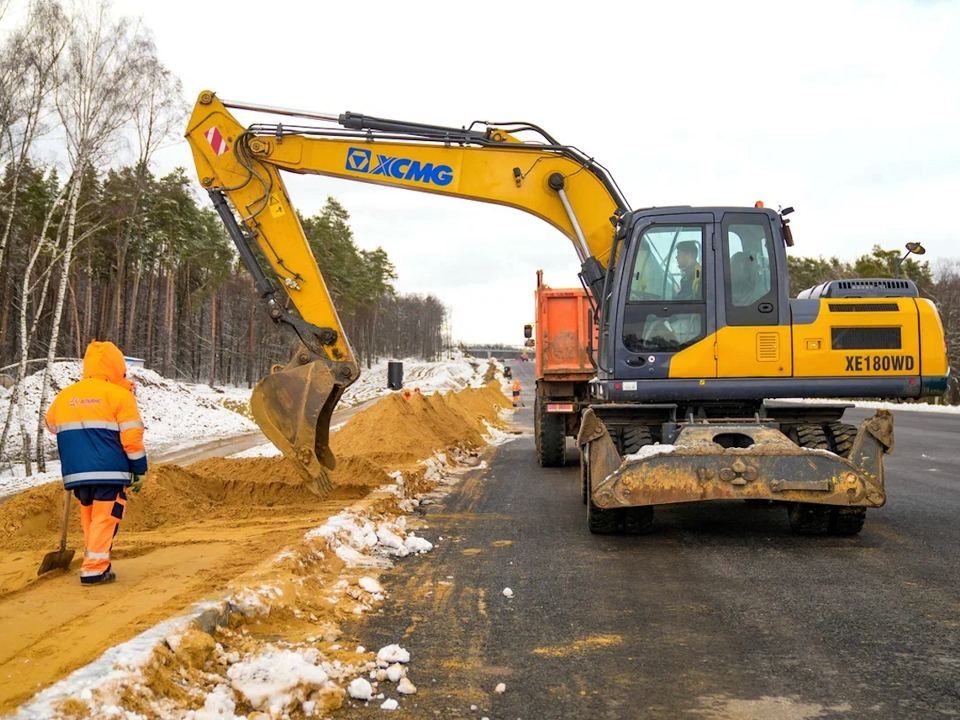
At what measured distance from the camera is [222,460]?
11.3 meters

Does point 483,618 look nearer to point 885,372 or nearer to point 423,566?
point 423,566

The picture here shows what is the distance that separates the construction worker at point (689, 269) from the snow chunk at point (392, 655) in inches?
179

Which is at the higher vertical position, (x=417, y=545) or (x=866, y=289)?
(x=866, y=289)

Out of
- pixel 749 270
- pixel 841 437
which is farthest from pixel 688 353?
pixel 841 437

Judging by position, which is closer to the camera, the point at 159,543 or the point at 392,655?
the point at 392,655

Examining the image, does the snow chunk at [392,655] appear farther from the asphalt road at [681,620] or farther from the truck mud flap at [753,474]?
the truck mud flap at [753,474]

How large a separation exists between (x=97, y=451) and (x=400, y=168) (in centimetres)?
487

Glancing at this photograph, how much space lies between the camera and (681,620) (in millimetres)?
4957

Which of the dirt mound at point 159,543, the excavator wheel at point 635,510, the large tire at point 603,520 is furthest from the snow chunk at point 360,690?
the excavator wheel at point 635,510

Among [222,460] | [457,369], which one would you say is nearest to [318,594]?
[222,460]

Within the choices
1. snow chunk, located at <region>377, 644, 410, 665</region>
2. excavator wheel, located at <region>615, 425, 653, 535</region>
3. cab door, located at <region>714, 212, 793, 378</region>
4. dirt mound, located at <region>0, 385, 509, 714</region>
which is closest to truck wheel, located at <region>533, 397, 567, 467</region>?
dirt mound, located at <region>0, 385, 509, 714</region>

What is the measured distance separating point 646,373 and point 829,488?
1864 millimetres

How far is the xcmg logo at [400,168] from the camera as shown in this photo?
29.6ft

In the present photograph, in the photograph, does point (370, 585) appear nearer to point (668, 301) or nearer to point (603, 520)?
point (603, 520)
